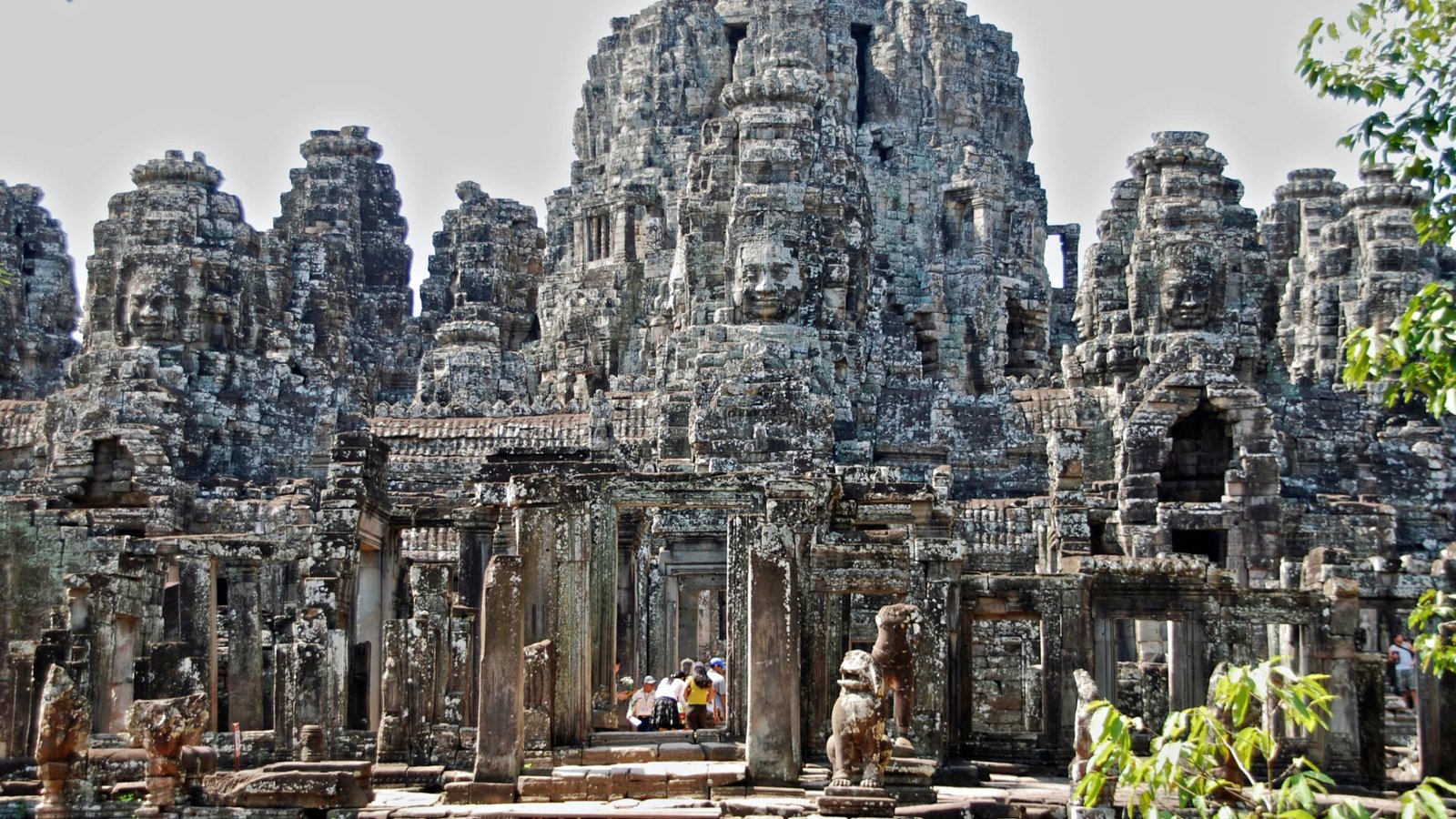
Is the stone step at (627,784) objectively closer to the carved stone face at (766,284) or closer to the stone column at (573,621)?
the stone column at (573,621)

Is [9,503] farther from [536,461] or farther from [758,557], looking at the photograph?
[758,557]

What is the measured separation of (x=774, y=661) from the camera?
771 inches

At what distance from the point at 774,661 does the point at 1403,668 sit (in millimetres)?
11995

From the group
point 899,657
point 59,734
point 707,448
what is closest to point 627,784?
point 899,657

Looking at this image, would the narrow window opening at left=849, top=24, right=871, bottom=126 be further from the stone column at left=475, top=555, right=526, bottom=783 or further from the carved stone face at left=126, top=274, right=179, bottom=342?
the stone column at left=475, top=555, right=526, bottom=783

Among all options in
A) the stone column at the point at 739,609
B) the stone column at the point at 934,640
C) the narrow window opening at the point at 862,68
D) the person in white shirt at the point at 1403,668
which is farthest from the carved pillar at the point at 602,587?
the narrow window opening at the point at 862,68

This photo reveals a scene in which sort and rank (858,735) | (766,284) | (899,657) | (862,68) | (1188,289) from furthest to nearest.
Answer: (862,68), (766,284), (1188,289), (899,657), (858,735)

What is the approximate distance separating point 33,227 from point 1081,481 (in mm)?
33224

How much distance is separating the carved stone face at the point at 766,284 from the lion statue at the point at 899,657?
1782cm

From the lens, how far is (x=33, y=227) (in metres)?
55.5

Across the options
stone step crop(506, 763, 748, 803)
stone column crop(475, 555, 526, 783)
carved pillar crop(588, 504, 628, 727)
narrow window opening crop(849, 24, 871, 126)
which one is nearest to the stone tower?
narrow window opening crop(849, 24, 871, 126)

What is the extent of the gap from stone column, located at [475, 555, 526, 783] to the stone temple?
0.04 metres

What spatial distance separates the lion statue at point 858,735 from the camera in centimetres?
1847

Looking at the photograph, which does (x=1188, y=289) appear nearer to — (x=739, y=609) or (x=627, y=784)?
(x=739, y=609)
